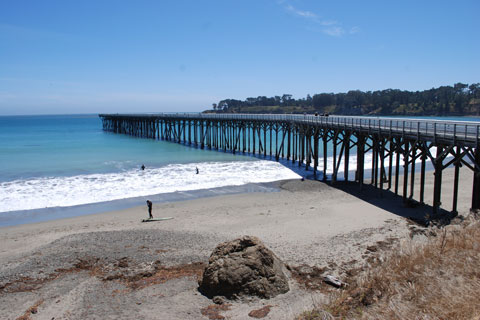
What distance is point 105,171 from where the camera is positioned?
92.0 ft

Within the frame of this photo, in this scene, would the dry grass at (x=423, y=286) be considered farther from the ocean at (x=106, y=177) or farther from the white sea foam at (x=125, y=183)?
the white sea foam at (x=125, y=183)

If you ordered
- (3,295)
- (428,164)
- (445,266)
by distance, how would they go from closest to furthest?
(445,266) → (3,295) → (428,164)

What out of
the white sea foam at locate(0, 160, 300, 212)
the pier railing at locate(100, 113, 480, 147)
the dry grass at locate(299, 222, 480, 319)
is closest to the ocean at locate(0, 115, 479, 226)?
the white sea foam at locate(0, 160, 300, 212)

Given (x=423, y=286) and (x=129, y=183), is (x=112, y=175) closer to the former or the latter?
(x=129, y=183)

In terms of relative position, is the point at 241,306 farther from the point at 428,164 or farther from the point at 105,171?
the point at 428,164

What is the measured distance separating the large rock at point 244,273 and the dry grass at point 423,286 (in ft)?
7.49

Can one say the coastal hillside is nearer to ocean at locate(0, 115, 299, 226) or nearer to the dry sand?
ocean at locate(0, 115, 299, 226)

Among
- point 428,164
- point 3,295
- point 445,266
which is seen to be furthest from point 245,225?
point 428,164

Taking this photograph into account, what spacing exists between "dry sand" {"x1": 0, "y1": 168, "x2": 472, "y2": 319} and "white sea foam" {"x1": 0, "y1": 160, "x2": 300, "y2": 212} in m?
3.60

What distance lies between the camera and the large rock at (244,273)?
8297 millimetres

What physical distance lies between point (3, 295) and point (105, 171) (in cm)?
1984

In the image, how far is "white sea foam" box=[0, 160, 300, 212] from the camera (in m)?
19.5

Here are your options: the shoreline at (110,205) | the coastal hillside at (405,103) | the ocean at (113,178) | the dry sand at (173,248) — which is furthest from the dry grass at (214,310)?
the coastal hillside at (405,103)

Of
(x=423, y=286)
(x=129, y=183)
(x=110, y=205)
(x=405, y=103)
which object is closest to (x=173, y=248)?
(x=423, y=286)
